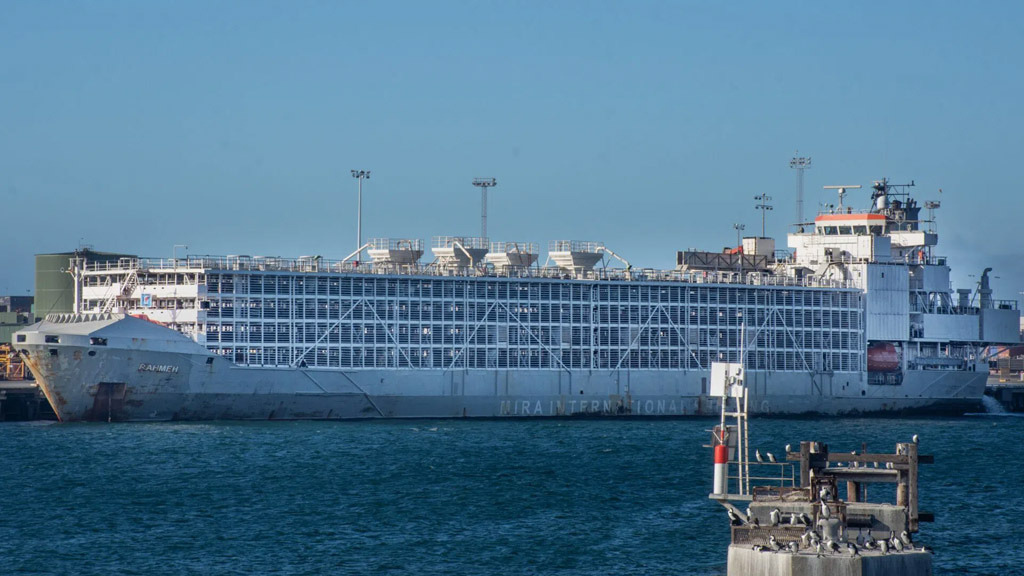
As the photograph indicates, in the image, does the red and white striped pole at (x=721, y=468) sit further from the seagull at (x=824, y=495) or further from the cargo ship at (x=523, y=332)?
the cargo ship at (x=523, y=332)

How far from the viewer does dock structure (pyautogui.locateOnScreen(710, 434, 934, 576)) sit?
1406 inches

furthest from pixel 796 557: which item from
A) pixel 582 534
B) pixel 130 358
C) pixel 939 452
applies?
pixel 130 358

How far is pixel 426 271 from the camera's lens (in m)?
108

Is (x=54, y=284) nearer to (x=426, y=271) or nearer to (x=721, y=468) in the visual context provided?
(x=426, y=271)

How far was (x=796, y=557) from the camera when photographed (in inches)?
1399

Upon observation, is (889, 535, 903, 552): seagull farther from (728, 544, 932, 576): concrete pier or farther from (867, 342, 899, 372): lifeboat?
(867, 342, 899, 372): lifeboat

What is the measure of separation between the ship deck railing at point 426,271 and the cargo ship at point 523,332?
16cm

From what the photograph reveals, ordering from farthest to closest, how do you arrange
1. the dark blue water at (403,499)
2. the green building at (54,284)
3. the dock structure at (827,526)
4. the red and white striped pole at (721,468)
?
the green building at (54,284) → the dark blue water at (403,499) → the red and white striped pole at (721,468) → the dock structure at (827,526)

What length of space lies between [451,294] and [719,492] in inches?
2635

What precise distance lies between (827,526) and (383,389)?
67.8 m

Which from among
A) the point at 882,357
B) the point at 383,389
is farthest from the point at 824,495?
the point at 882,357

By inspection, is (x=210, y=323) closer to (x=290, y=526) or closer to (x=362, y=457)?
(x=362, y=457)

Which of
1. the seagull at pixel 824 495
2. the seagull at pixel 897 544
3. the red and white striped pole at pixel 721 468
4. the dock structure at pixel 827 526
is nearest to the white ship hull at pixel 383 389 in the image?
the dock structure at pixel 827 526

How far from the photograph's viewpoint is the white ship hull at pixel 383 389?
9188cm
